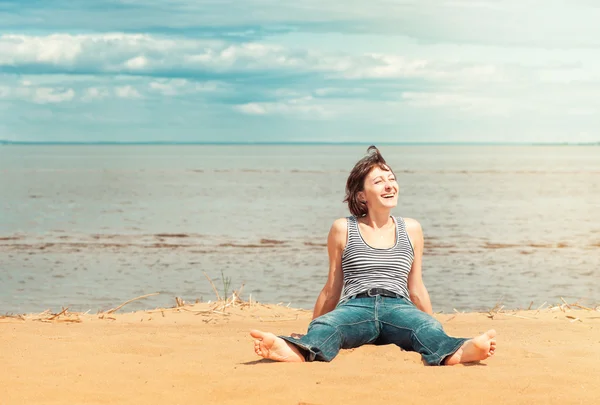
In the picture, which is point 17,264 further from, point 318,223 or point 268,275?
point 318,223

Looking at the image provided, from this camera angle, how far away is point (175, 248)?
675 inches

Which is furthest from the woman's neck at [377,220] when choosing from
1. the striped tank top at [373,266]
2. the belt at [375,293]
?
the belt at [375,293]

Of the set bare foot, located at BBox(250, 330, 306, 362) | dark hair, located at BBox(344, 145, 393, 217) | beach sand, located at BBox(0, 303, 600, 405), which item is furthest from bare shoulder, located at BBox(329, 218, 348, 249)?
bare foot, located at BBox(250, 330, 306, 362)

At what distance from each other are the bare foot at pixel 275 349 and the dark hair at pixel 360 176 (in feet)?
4.56

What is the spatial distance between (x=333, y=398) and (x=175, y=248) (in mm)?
13062

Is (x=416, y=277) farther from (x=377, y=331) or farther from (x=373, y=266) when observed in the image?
(x=377, y=331)

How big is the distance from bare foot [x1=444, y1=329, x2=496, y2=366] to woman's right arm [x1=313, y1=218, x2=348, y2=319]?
1.20 metres

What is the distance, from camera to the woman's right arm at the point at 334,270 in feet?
20.2

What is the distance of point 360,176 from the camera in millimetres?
6176

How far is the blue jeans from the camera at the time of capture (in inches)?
211

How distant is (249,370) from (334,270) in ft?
4.41

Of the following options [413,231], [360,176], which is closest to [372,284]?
[413,231]

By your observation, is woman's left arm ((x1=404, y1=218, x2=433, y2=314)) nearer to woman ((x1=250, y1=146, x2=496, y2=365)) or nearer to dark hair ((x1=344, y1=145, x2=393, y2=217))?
woman ((x1=250, y1=146, x2=496, y2=365))

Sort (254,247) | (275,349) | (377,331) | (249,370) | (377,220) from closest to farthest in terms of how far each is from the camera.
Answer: (249,370) → (275,349) → (377,331) → (377,220) → (254,247)
